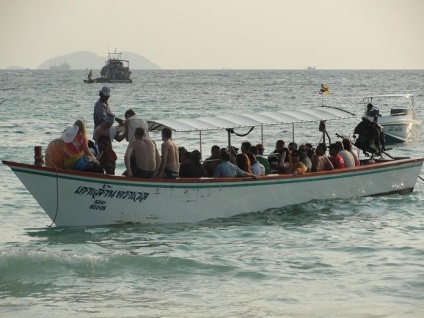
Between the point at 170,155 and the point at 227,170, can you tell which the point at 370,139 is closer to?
the point at 227,170

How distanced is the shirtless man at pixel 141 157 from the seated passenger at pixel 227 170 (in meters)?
1.44

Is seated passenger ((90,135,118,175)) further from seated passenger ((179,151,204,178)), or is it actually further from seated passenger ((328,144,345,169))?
seated passenger ((328,144,345,169))

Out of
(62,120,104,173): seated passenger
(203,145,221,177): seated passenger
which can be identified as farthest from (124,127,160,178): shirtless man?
(203,145,221,177): seated passenger

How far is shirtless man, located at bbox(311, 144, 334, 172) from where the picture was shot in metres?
19.7

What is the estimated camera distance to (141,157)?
16984 mm

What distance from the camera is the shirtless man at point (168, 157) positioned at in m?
17.2

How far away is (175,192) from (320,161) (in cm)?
384

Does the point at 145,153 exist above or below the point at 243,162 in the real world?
above

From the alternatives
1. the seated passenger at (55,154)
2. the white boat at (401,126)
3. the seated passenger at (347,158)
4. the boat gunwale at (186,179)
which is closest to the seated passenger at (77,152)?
the seated passenger at (55,154)

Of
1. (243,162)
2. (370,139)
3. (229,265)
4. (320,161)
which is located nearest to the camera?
(229,265)

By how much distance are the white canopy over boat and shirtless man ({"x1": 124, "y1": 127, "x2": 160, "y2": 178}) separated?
82cm

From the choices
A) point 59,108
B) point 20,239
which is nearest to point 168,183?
point 20,239

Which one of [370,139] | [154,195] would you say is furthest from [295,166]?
[370,139]

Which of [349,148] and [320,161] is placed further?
[349,148]
